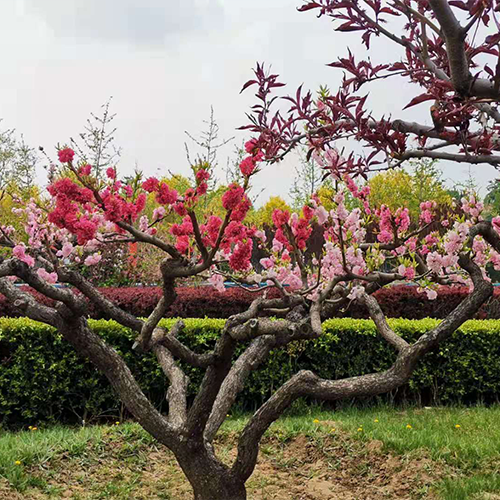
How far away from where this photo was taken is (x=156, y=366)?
19.3 ft

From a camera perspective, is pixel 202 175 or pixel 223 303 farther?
pixel 223 303

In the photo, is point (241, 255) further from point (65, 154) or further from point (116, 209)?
point (65, 154)

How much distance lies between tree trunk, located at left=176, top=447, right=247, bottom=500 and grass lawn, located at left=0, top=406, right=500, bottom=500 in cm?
67

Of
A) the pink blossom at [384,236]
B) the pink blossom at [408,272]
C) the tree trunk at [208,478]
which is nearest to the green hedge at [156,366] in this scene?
the pink blossom at [384,236]

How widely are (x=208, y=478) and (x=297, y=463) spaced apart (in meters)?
1.29

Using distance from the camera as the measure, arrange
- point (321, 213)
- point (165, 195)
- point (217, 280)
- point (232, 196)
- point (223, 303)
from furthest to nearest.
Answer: point (223, 303) < point (217, 280) < point (321, 213) < point (165, 195) < point (232, 196)

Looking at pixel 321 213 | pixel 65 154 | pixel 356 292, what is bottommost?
pixel 356 292

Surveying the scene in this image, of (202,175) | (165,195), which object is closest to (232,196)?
(202,175)

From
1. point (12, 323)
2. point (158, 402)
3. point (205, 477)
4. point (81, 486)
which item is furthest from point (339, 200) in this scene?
point (12, 323)

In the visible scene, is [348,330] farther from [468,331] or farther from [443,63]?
[443,63]

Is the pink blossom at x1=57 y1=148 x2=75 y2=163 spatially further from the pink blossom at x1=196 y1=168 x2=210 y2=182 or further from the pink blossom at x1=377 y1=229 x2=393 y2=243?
the pink blossom at x1=377 y1=229 x2=393 y2=243

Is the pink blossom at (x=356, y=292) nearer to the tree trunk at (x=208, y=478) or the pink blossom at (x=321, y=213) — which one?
the pink blossom at (x=321, y=213)

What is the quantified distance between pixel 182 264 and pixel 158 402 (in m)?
3.52

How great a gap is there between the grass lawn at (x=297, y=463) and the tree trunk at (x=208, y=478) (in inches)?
26.2
